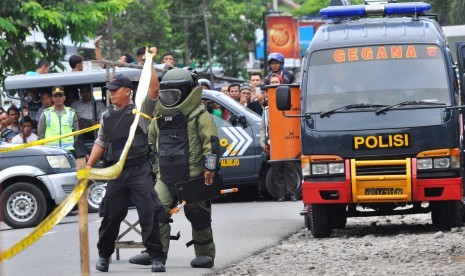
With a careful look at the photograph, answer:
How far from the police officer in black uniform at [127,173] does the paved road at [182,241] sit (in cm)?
40

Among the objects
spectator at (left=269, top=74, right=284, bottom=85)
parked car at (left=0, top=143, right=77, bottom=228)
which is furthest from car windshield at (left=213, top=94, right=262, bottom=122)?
parked car at (left=0, top=143, right=77, bottom=228)

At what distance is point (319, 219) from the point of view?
14.5 metres

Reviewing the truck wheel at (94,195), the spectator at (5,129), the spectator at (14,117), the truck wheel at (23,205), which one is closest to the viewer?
the truck wheel at (23,205)

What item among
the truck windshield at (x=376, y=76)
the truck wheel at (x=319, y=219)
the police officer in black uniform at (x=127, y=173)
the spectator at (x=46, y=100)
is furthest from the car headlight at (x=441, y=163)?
the spectator at (x=46, y=100)

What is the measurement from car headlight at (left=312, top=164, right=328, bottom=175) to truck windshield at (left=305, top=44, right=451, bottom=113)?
670 mm

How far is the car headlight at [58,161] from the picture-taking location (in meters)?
19.0

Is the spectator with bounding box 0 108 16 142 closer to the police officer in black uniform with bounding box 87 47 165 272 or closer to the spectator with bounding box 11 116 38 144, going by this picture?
the spectator with bounding box 11 116 38 144

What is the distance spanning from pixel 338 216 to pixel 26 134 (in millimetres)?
7692

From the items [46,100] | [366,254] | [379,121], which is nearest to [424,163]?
[379,121]

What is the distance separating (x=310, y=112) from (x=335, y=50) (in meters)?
0.84

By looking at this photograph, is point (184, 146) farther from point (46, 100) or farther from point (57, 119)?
point (46, 100)

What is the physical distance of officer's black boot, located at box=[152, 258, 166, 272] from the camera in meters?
11.6

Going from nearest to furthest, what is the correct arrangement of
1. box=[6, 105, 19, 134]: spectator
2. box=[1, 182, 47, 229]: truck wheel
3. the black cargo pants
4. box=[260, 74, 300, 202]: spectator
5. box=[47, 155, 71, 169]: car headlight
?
1. the black cargo pants
2. box=[1, 182, 47, 229]: truck wheel
3. box=[47, 155, 71, 169]: car headlight
4. box=[260, 74, 300, 202]: spectator
5. box=[6, 105, 19, 134]: spectator

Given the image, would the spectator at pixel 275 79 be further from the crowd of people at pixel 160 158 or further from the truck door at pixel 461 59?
the crowd of people at pixel 160 158
